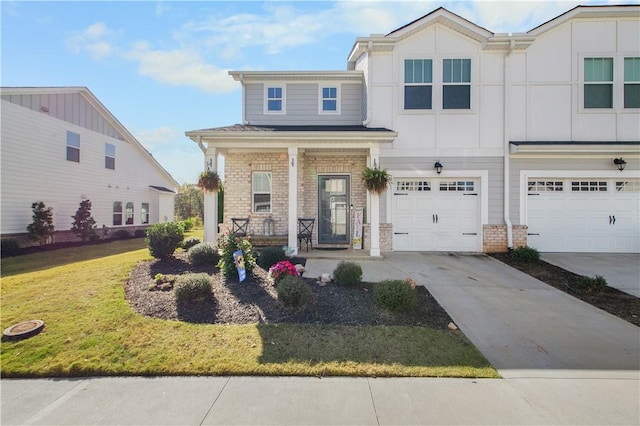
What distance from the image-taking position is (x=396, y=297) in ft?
15.4

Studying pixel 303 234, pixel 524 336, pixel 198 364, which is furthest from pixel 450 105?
pixel 198 364

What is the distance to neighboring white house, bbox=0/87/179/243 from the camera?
37.1 ft

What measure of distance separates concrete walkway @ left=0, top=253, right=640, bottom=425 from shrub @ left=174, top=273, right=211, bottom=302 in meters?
1.73

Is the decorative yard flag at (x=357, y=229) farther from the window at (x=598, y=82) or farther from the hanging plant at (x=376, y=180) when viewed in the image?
the window at (x=598, y=82)

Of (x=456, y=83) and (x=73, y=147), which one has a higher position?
(x=456, y=83)

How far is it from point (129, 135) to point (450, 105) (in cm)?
1785

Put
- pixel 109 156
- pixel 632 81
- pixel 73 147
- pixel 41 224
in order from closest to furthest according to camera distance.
A: pixel 632 81 → pixel 41 224 → pixel 73 147 → pixel 109 156

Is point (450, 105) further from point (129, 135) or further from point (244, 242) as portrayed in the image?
point (129, 135)

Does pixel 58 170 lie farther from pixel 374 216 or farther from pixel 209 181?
pixel 374 216

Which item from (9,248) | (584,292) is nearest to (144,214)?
(9,248)

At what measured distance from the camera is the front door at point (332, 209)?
408 inches

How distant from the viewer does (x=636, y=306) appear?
537 centimetres

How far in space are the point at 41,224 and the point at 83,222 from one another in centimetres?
204

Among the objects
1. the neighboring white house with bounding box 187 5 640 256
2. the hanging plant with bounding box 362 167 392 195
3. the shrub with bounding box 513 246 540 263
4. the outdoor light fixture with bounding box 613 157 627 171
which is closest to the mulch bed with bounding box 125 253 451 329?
the hanging plant with bounding box 362 167 392 195
